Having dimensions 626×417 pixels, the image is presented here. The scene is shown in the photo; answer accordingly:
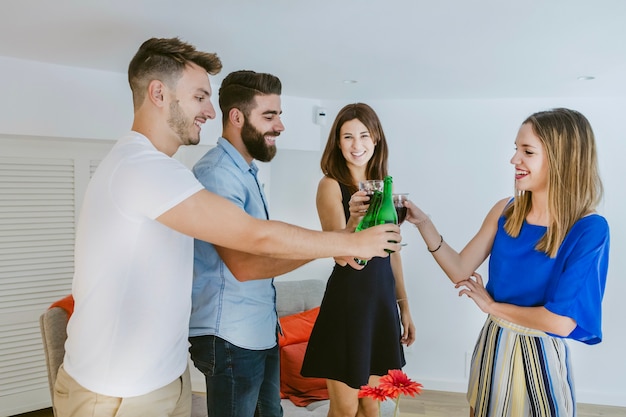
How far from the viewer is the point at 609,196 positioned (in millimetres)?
4184

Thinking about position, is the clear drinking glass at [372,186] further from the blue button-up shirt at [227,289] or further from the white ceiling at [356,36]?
the white ceiling at [356,36]

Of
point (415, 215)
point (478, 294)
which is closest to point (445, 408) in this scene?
point (478, 294)

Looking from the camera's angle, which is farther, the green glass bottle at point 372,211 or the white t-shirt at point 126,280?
the green glass bottle at point 372,211

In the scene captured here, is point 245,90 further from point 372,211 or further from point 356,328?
point 356,328

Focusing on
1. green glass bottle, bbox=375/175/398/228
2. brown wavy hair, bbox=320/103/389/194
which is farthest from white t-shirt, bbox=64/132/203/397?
brown wavy hair, bbox=320/103/389/194

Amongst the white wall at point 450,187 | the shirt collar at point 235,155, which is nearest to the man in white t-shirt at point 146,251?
the shirt collar at point 235,155

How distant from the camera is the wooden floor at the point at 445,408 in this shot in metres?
3.88

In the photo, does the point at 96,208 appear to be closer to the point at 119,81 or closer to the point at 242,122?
the point at 242,122

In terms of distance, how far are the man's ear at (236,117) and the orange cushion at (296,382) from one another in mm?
1943

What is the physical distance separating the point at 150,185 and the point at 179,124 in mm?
291

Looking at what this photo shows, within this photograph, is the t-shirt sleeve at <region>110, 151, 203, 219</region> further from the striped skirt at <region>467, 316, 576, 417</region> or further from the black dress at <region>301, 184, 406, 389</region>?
the striped skirt at <region>467, 316, 576, 417</region>

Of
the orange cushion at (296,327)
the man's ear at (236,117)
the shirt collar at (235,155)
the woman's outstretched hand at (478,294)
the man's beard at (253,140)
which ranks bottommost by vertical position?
the orange cushion at (296,327)

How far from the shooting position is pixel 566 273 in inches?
67.0

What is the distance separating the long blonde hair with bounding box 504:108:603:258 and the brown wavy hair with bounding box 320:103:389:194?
2.24 feet
